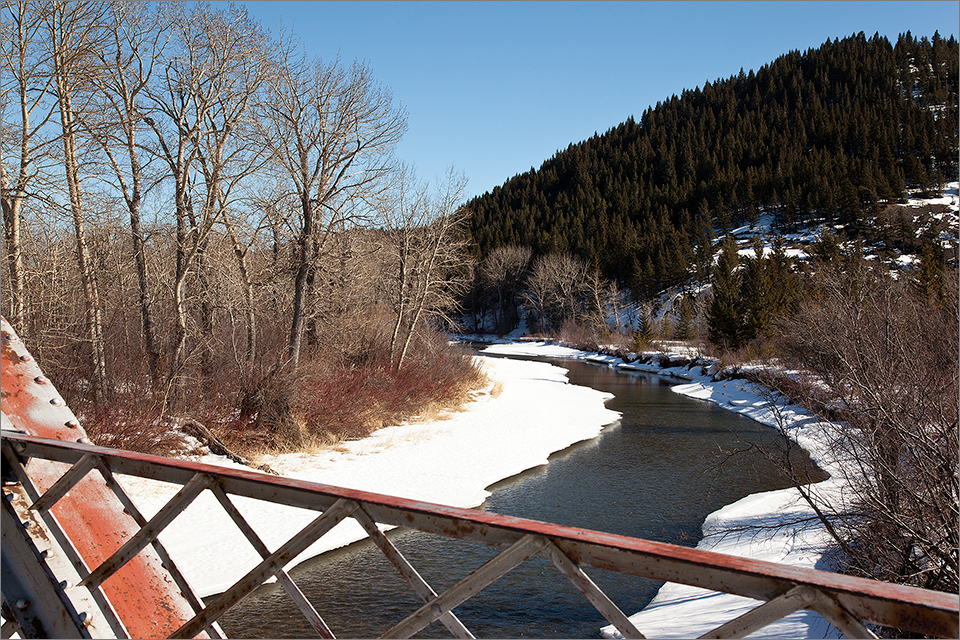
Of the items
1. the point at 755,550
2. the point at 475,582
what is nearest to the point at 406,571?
the point at 475,582

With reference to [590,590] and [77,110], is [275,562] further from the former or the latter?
[77,110]

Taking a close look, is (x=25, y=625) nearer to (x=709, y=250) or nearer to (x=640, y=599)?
(x=640, y=599)

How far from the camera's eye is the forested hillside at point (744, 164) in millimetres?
83875

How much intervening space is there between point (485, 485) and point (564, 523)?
3.55 metres

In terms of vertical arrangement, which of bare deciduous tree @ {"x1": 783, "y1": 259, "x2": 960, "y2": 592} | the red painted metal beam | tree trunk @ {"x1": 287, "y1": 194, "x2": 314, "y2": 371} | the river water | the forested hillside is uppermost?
the forested hillside

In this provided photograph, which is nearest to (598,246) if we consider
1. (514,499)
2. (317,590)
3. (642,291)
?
(642,291)

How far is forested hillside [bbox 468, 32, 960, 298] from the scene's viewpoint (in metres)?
83.9

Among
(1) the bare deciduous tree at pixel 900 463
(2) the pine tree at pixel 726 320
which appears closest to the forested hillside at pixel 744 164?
(2) the pine tree at pixel 726 320

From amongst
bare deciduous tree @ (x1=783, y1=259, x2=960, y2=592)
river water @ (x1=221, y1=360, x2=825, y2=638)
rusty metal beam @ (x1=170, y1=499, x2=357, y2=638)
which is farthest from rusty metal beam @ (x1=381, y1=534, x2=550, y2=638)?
river water @ (x1=221, y1=360, x2=825, y2=638)

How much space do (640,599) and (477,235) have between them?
10592 cm

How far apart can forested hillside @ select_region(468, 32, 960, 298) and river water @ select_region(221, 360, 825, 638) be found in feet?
192

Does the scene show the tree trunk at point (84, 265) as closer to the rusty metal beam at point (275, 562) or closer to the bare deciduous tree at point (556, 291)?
the rusty metal beam at point (275, 562)

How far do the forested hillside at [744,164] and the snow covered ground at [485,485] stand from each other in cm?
5457

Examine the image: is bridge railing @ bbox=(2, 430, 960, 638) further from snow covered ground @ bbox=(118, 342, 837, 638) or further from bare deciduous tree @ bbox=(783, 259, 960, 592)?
snow covered ground @ bbox=(118, 342, 837, 638)
